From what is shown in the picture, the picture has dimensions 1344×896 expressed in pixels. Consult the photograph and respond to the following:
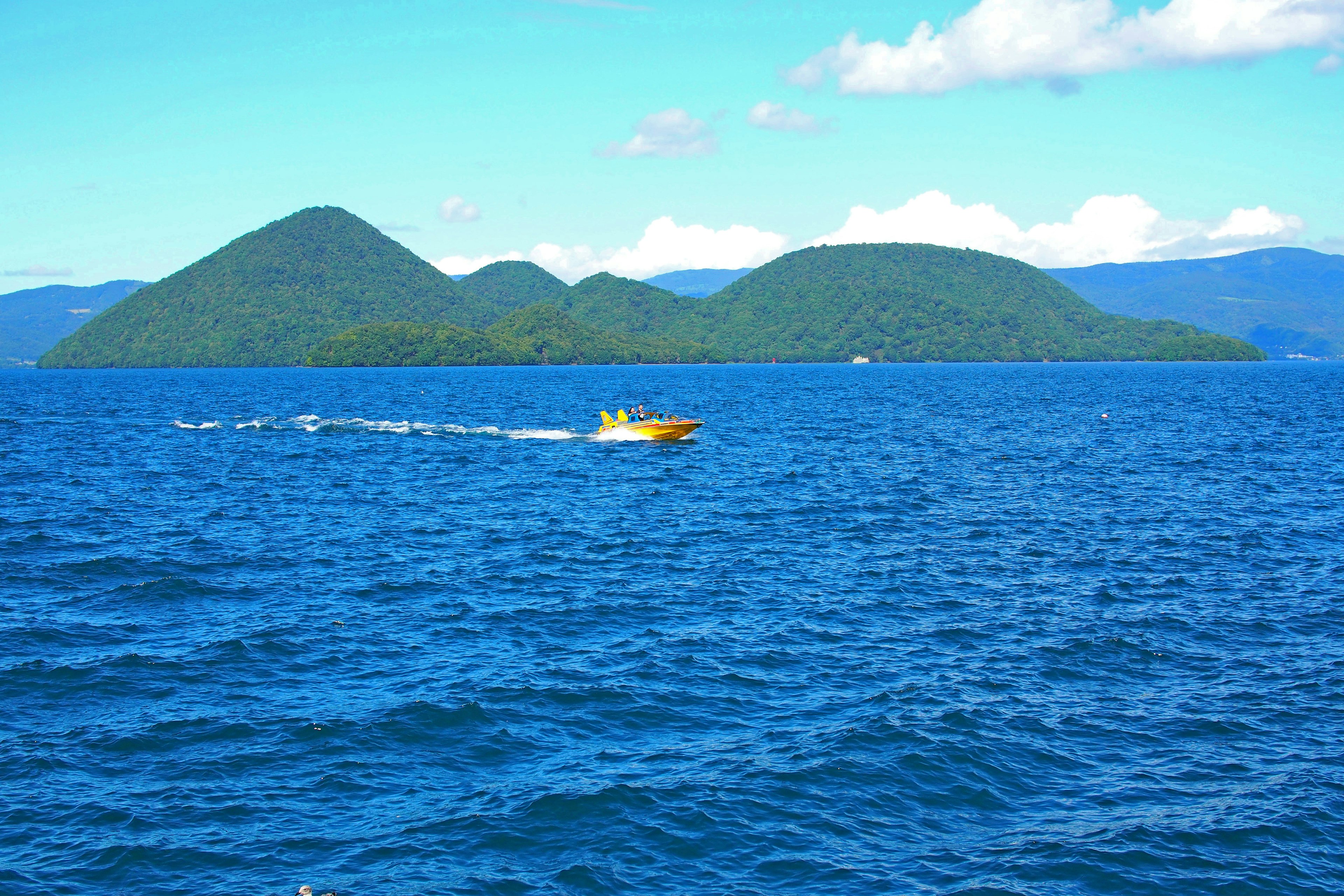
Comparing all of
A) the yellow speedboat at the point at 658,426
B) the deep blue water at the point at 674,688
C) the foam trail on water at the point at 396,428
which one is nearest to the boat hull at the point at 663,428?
the yellow speedboat at the point at 658,426

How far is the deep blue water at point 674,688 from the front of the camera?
568 inches

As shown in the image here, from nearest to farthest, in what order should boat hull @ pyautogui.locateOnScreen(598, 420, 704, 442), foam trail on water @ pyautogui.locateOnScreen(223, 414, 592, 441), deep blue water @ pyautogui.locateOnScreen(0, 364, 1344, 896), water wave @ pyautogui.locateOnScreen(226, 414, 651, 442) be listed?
deep blue water @ pyautogui.locateOnScreen(0, 364, 1344, 896), boat hull @ pyautogui.locateOnScreen(598, 420, 704, 442), water wave @ pyautogui.locateOnScreen(226, 414, 651, 442), foam trail on water @ pyautogui.locateOnScreen(223, 414, 592, 441)

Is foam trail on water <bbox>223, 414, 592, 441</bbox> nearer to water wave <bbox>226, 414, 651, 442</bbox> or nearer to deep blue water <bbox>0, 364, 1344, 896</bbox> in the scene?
water wave <bbox>226, 414, 651, 442</bbox>

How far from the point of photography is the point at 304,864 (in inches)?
548

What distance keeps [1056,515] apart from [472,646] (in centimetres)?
2700

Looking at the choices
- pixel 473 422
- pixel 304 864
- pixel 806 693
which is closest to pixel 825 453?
pixel 473 422

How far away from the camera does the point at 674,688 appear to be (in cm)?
2095

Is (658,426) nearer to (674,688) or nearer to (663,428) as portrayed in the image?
(663,428)

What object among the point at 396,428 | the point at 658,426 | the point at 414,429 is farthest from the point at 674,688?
the point at 396,428

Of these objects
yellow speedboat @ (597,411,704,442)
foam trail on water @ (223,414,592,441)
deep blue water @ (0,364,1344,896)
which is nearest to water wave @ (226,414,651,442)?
foam trail on water @ (223,414,592,441)

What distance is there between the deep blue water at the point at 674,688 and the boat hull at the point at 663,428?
19.5m

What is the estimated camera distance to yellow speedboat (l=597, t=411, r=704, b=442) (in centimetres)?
6838

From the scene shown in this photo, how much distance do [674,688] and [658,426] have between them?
158ft

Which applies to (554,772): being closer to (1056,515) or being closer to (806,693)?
(806,693)
